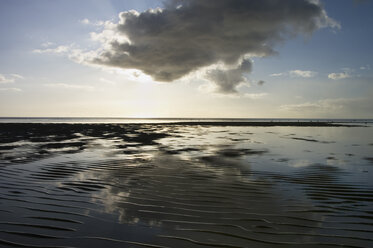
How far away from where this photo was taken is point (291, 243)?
4.01 meters

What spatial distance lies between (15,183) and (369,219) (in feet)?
36.1

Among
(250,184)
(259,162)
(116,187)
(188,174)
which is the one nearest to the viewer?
(116,187)

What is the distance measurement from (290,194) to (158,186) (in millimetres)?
4404

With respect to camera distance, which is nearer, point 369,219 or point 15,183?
point 369,219

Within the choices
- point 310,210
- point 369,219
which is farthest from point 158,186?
point 369,219

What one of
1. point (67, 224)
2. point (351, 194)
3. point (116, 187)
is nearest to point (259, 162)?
point (351, 194)

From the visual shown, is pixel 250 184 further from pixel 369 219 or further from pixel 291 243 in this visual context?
pixel 291 243

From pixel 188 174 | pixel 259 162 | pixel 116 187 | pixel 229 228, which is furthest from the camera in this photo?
pixel 259 162

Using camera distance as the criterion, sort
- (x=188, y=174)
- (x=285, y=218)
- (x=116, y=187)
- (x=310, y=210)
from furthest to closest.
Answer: (x=188, y=174), (x=116, y=187), (x=310, y=210), (x=285, y=218)

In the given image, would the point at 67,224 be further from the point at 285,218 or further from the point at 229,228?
the point at 285,218

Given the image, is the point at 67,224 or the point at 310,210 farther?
the point at 310,210

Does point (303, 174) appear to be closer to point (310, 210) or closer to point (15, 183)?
point (310, 210)

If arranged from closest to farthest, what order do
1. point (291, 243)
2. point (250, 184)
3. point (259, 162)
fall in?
point (291, 243)
point (250, 184)
point (259, 162)

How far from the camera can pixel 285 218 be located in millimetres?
5133
